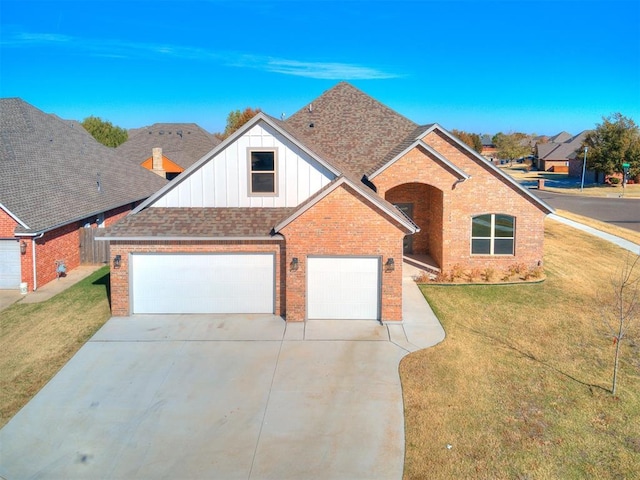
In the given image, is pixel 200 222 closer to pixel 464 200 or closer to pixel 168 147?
pixel 464 200

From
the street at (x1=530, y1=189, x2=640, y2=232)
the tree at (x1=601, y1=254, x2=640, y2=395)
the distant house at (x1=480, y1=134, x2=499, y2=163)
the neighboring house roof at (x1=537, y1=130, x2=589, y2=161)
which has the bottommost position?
the tree at (x1=601, y1=254, x2=640, y2=395)

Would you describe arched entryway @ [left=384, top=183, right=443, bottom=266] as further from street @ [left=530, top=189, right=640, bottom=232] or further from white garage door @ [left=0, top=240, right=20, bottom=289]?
street @ [left=530, top=189, right=640, bottom=232]

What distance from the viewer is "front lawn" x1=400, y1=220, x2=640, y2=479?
7.75 metres

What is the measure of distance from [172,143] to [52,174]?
23714mm

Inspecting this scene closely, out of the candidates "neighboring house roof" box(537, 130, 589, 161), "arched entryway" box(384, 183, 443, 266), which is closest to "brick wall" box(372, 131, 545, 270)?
"arched entryway" box(384, 183, 443, 266)

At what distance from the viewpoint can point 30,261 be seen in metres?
16.9

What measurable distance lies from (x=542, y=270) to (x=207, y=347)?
13902 millimetres

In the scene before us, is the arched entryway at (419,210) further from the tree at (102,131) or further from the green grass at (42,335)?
the tree at (102,131)

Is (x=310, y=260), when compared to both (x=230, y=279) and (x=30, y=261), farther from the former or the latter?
(x=30, y=261)

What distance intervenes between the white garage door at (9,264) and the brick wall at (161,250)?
5.44 metres

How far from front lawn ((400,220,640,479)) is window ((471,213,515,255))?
3562mm

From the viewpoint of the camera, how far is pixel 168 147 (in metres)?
43.1

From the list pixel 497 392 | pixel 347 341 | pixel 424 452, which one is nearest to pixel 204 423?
pixel 424 452

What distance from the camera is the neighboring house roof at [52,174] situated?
17797mm
